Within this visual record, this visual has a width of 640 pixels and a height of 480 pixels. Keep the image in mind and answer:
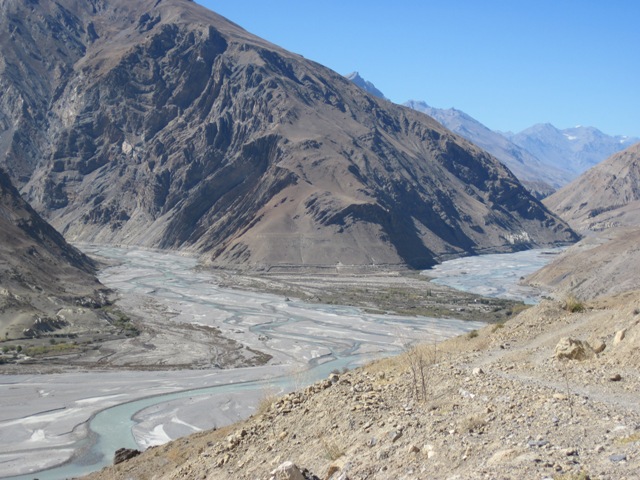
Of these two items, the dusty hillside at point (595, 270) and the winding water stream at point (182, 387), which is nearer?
the winding water stream at point (182, 387)

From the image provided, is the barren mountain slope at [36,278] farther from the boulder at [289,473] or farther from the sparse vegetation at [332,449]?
the boulder at [289,473]

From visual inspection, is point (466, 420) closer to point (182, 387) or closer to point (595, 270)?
point (182, 387)

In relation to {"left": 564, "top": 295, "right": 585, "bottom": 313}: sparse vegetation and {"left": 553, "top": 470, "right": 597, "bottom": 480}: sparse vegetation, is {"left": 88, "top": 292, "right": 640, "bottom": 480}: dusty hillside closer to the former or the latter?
{"left": 553, "top": 470, "right": 597, "bottom": 480}: sparse vegetation

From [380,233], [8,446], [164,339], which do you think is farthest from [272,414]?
[380,233]

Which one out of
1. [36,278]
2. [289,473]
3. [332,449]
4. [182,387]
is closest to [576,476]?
[289,473]

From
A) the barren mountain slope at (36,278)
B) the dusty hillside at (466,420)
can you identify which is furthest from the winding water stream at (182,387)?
the barren mountain slope at (36,278)

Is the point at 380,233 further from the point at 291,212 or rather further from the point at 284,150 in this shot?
the point at 284,150

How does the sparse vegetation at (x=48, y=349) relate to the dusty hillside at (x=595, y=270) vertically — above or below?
below
